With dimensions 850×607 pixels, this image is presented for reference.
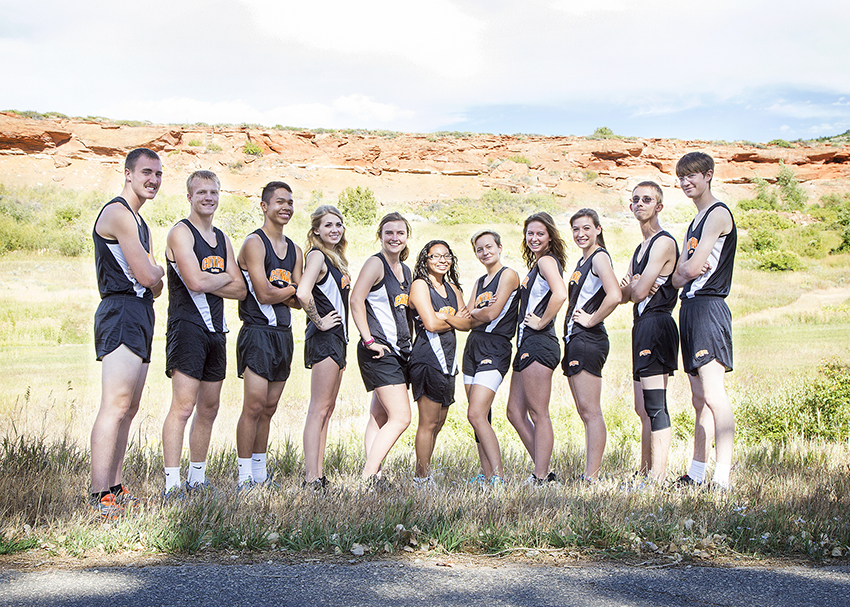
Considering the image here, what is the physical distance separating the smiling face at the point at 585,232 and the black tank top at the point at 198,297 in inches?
115

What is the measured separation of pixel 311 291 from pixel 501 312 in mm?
1591

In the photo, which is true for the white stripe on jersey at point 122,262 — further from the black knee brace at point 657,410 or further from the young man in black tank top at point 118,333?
the black knee brace at point 657,410

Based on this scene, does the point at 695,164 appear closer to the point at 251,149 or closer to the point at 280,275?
the point at 280,275

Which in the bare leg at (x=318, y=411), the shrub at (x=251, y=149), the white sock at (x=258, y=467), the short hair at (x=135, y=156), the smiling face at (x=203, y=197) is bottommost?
the white sock at (x=258, y=467)

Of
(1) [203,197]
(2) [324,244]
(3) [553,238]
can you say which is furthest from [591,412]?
(1) [203,197]

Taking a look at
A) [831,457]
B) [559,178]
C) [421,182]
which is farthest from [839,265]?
[421,182]

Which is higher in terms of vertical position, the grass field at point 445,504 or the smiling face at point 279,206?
the smiling face at point 279,206

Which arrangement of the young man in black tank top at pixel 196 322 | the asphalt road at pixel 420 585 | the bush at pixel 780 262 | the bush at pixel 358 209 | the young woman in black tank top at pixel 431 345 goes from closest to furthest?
the asphalt road at pixel 420 585
the young man in black tank top at pixel 196 322
the young woman in black tank top at pixel 431 345
the bush at pixel 780 262
the bush at pixel 358 209

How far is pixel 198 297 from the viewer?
4820 millimetres

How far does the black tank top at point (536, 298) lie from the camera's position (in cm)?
543

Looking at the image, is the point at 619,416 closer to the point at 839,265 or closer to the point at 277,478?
the point at 277,478

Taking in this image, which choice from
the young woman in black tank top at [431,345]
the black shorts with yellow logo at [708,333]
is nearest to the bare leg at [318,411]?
the young woman in black tank top at [431,345]

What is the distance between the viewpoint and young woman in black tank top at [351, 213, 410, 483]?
5.07 metres

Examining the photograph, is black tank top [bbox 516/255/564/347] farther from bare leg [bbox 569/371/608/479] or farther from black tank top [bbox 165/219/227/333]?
black tank top [bbox 165/219/227/333]
